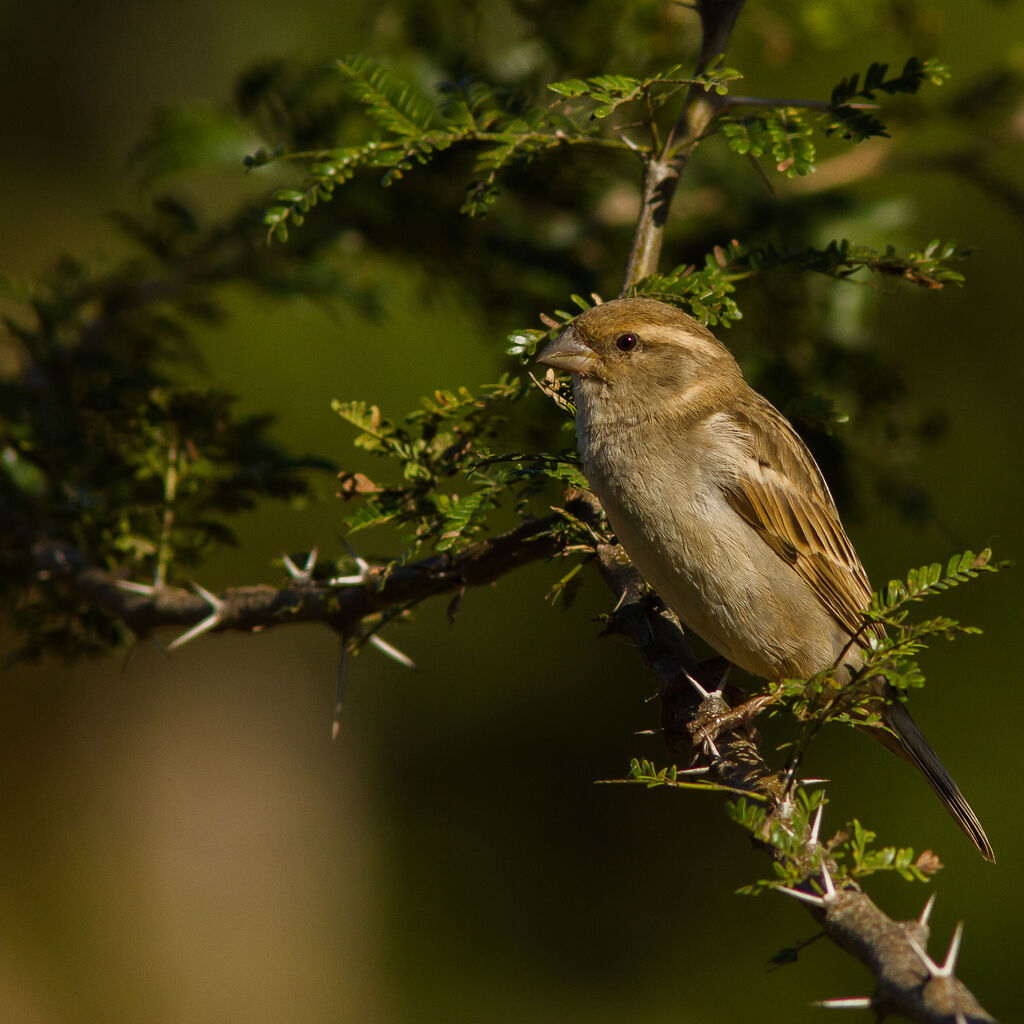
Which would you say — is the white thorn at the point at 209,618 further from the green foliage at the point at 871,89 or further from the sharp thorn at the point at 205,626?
the green foliage at the point at 871,89

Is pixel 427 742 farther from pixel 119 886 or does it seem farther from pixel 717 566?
pixel 717 566

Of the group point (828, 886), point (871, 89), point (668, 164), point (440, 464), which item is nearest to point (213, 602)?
point (440, 464)

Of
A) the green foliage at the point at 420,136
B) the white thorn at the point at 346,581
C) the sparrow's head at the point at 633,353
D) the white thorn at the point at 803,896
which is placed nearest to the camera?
the white thorn at the point at 803,896

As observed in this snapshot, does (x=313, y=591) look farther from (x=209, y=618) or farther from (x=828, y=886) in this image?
(x=828, y=886)

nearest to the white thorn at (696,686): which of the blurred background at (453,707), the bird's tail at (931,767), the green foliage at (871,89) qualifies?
the bird's tail at (931,767)

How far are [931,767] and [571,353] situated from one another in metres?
1.67

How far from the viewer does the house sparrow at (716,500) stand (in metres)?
3.32

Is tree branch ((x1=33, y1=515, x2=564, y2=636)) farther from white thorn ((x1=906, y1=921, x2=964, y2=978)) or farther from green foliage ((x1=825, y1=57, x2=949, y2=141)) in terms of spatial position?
white thorn ((x1=906, y1=921, x2=964, y2=978))

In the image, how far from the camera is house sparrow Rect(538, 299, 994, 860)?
3320 millimetres

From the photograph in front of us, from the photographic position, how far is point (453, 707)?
852cm

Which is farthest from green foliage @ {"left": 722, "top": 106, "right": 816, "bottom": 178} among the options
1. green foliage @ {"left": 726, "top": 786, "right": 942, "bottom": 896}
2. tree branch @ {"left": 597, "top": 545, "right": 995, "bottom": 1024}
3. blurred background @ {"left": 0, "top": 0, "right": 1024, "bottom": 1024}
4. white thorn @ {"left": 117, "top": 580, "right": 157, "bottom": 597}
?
white thorn @ {"left": 117, "top": 580, "right": 157, "bottom": 597}

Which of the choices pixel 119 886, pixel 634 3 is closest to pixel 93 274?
pixel 634 3

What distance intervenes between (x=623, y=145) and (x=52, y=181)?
6.84 meters

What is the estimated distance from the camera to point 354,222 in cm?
486
